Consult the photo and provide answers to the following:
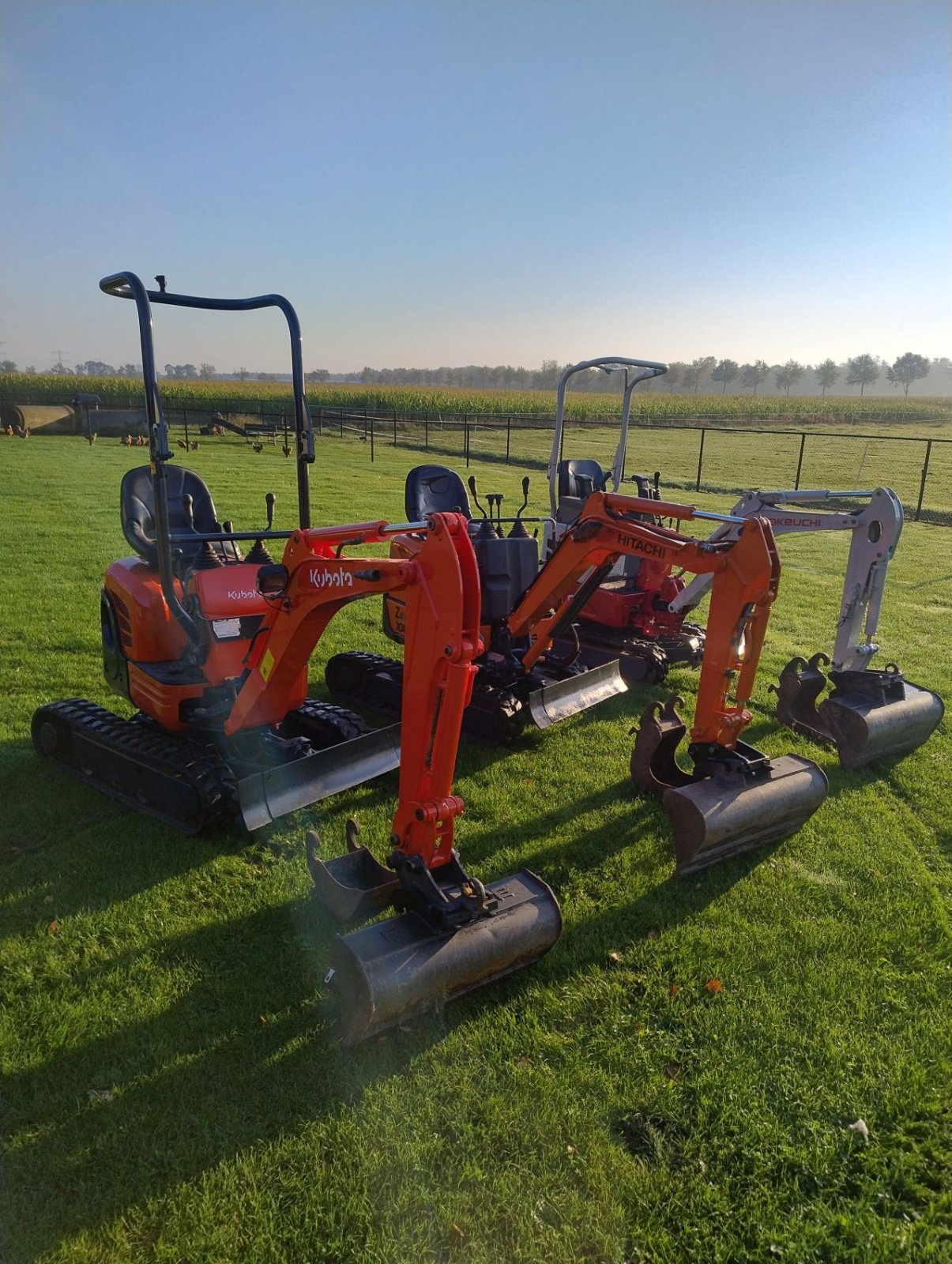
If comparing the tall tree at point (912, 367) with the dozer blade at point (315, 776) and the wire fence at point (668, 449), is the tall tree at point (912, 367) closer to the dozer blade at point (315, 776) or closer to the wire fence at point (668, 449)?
the wire fence at point (668, 449)

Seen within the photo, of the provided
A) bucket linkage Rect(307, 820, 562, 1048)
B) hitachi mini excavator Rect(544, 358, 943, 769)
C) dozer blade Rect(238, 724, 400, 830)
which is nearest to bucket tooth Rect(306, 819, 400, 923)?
bucket linkage Rect(307, 820, 562, 1048)

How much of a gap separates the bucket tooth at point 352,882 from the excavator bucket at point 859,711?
3933 mm

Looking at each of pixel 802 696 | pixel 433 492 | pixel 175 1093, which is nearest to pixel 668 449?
pixel 433 492

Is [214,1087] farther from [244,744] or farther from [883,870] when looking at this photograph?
[883,870]

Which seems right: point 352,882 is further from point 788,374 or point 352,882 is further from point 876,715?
point 788,374

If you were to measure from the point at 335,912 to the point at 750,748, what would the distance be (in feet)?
9.00

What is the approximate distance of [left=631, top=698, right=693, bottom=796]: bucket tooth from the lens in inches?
218

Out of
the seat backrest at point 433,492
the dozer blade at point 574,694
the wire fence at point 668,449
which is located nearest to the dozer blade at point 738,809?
the dozer blade at point 574,694

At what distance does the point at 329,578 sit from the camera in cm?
412

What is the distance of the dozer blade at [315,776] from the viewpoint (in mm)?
4605

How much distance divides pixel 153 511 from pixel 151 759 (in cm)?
170

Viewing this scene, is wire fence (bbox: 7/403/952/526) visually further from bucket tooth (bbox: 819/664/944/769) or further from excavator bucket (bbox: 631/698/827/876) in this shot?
excavator bucket (bbox: 631/698/827/876)

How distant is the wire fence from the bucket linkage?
1770 cm

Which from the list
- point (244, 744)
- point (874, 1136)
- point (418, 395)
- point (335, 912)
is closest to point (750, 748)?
point (874, 1136)
